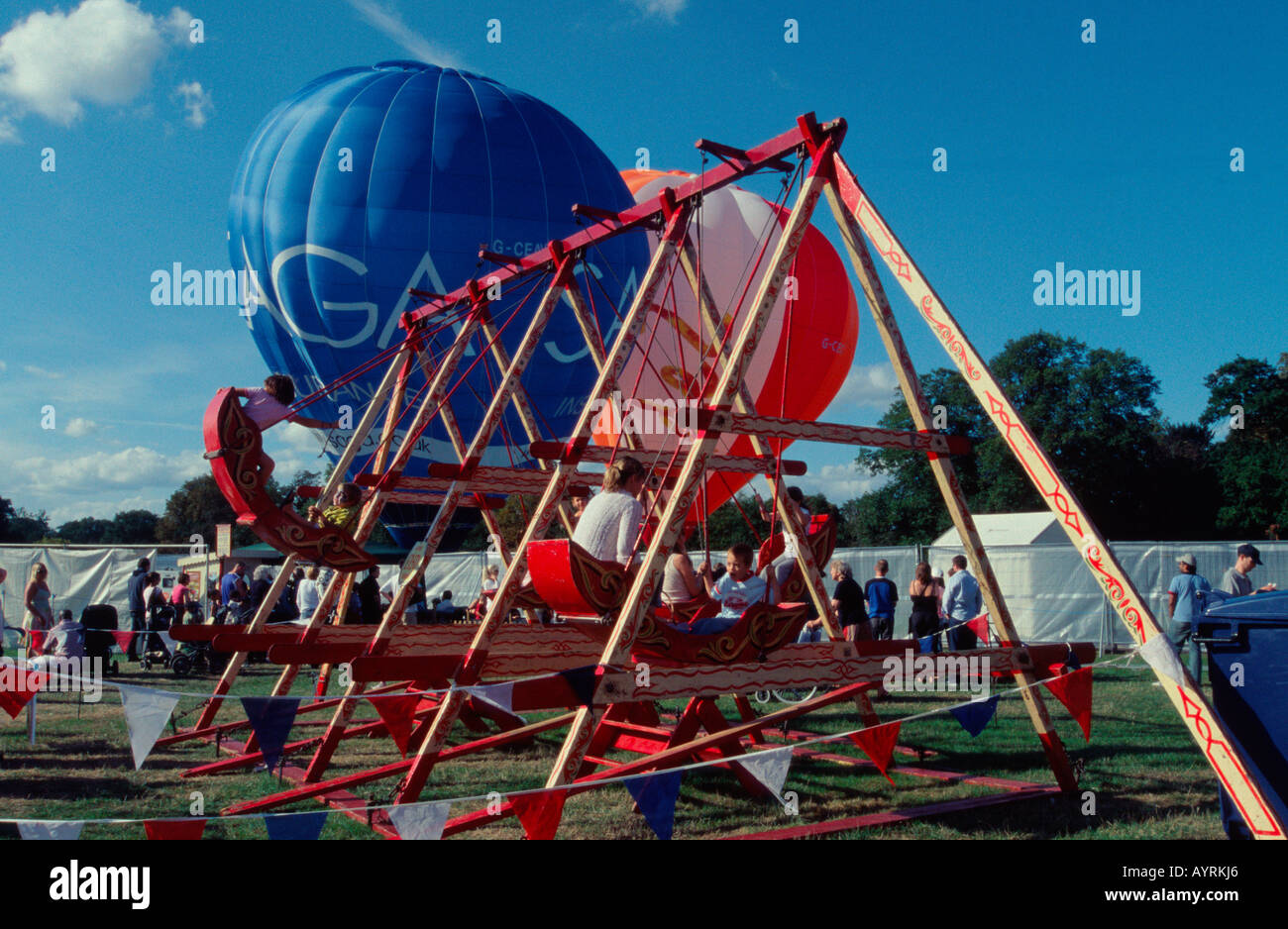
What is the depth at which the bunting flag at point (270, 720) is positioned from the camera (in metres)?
6.27

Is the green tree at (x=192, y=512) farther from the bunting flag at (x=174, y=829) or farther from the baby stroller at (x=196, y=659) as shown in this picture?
the bunting flag at (x=174, y=829)

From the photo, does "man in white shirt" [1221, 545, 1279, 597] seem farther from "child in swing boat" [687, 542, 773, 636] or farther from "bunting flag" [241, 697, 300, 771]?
"bunting flag" [241, 697, 300, 771]

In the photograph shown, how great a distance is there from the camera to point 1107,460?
55.9 meters

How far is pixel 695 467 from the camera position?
5.94 meters

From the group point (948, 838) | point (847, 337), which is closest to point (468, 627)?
point (948, 838)

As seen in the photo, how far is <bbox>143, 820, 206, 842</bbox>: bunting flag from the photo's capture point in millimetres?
4621

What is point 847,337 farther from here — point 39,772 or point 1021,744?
point 39,772

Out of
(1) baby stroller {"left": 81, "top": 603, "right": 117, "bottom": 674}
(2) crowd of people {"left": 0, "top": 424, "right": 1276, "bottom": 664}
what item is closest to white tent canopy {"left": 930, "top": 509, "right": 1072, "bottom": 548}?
(2) crowd of people {"left": 0, "top": 424, "right": 1276, "bottom": 664}

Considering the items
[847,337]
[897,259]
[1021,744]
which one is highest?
[847,337]

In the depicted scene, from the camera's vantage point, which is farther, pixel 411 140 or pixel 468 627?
pixel 411 140

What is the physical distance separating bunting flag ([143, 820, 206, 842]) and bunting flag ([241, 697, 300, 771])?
1451 mm

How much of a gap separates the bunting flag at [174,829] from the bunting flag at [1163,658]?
15.6 ft

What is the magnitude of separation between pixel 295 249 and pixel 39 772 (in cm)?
1103

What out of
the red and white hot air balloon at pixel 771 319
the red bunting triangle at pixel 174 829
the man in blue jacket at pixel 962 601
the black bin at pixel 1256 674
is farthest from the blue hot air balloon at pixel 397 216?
the black bin at pixel 1256 674
